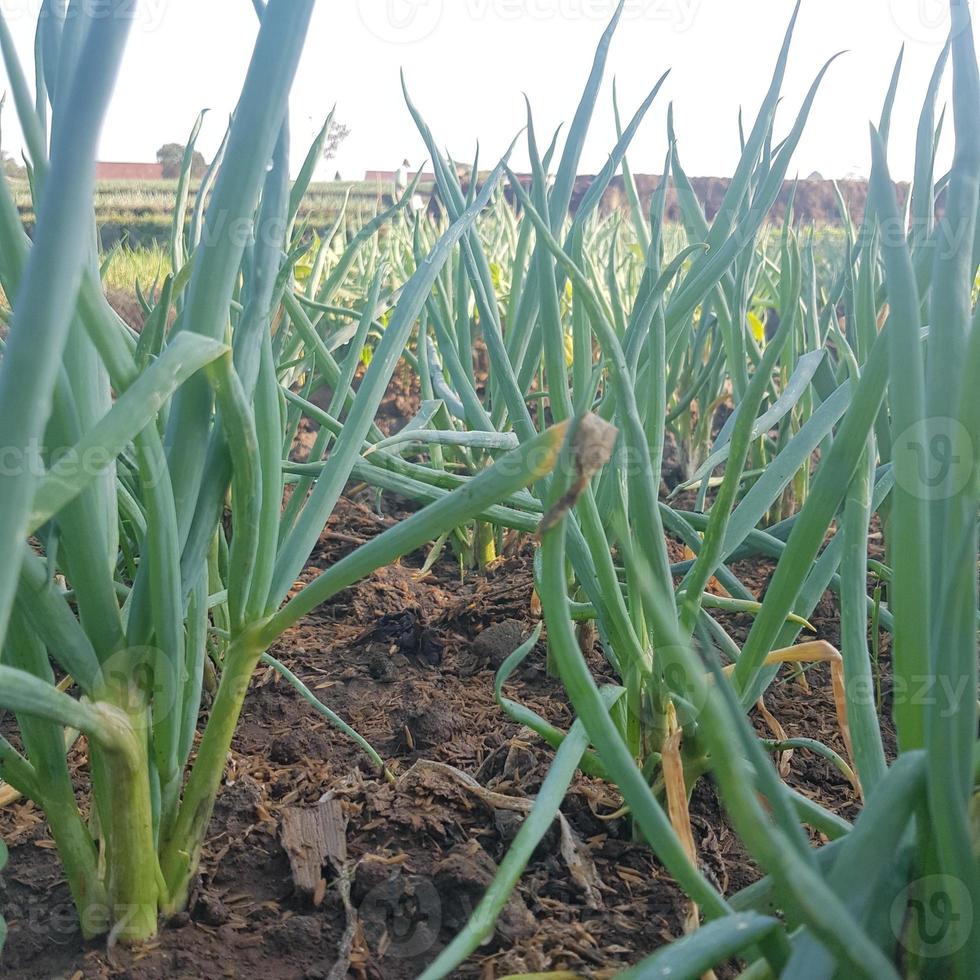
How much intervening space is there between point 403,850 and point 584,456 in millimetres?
328

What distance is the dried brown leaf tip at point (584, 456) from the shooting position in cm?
25

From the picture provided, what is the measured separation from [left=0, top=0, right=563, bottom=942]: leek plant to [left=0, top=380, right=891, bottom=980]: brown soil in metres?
0.04

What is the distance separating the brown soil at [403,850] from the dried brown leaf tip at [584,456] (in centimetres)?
23

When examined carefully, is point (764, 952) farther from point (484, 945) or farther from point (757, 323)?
point (757, 323)

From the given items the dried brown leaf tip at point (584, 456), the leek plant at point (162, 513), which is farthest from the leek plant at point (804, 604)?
the leek plant at point (162, 513)

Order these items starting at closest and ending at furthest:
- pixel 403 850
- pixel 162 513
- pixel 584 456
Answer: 1. pixel 584 456
2. pixel 162 513
3. pixel 403 850

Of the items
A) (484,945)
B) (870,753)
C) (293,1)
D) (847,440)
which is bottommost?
(484,945)

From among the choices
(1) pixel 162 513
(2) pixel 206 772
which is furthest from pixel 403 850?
(1) pixel 162 513

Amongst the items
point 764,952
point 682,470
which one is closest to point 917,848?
point 764,952

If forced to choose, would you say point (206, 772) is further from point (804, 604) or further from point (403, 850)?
point (804, 604)

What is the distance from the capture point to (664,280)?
508 mm

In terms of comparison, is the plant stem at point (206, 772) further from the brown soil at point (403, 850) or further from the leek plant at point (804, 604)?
the leek plant at point (804, 604)

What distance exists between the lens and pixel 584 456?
256 millimetres

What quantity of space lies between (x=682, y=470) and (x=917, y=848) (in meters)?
1.07
